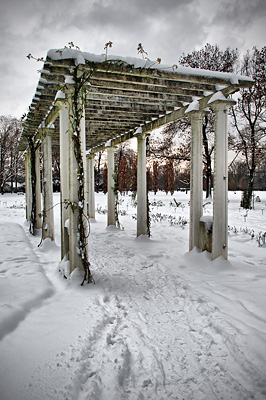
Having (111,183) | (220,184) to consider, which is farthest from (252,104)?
(220,184)

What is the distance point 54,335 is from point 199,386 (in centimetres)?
137

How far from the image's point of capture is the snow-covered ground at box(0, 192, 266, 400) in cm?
171

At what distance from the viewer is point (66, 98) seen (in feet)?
12.4

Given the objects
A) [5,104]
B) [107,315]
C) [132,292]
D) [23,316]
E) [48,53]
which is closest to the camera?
[23,316]

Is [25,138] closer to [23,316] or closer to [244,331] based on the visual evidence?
[23,316]

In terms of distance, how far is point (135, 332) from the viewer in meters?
2.41

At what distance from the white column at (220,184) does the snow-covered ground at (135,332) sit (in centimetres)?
36

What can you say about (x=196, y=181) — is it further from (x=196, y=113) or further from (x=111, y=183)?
(x=111, y=183)

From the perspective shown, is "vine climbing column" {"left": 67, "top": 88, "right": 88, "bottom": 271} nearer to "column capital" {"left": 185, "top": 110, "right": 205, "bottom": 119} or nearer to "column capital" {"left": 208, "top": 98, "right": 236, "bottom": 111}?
"column capital" {"left": 185, "top": 110, "right": 205, "bottom": 119}

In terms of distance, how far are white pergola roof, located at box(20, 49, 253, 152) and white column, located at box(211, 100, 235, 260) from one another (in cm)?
42

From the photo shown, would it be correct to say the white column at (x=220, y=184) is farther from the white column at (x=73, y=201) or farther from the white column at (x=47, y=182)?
the white column at (x=47, y=182)

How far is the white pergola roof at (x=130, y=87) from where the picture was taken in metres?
3.41

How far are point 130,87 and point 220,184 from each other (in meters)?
2.42

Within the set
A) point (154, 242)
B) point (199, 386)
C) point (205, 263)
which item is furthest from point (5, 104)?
point (199, 386)
